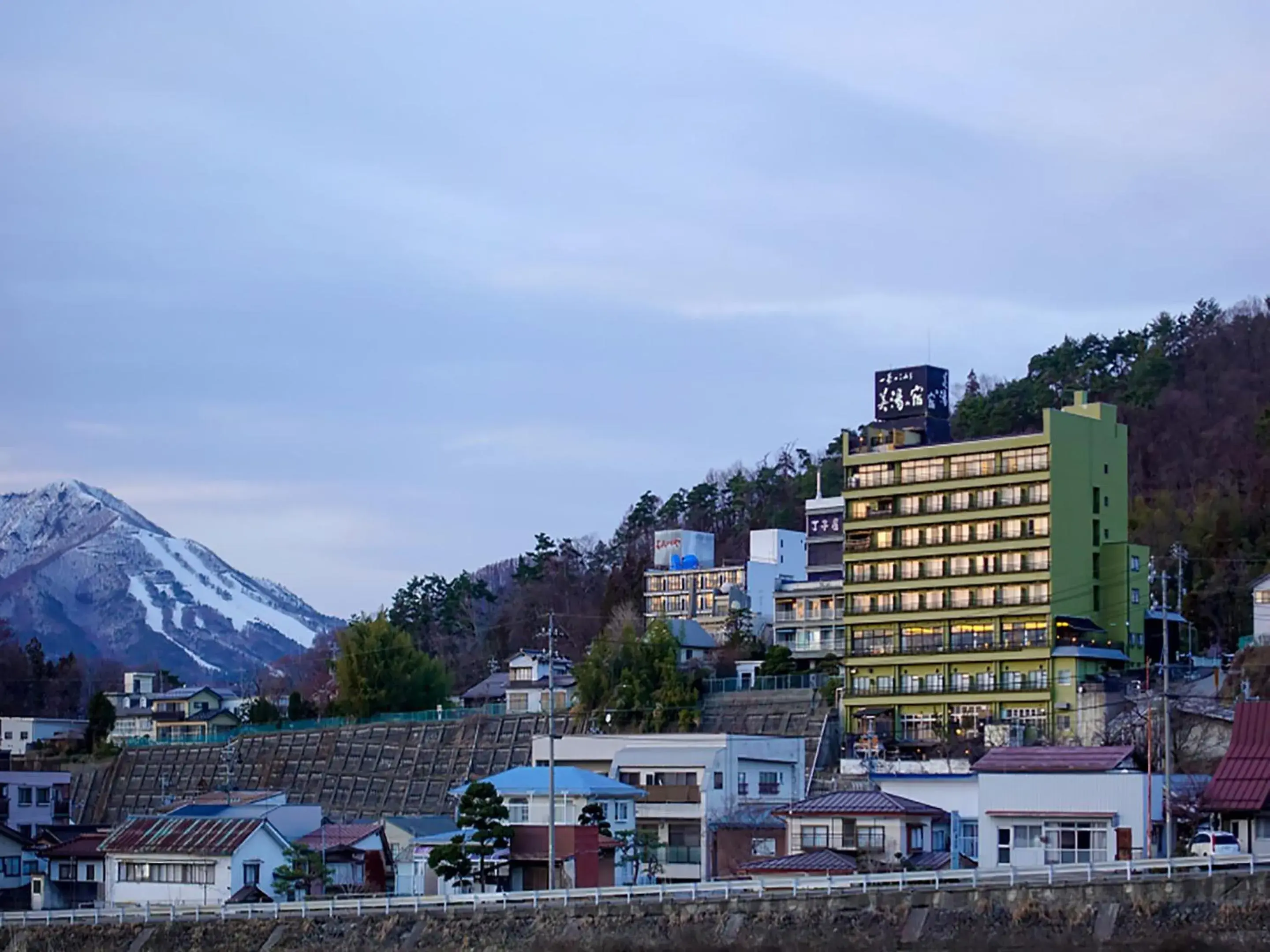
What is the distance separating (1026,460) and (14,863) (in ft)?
120

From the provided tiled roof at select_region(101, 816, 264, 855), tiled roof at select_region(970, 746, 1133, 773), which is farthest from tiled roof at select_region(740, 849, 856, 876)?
tiled roof at select_region(101, 816, 264, 855)

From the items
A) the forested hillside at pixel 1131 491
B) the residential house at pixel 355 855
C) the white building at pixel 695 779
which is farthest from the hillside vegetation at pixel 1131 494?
the residential house at pixel 355 855

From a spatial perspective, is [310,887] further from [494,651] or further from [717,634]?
[494,651]

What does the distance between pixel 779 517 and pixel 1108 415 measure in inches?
1423

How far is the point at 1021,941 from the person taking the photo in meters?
33.0

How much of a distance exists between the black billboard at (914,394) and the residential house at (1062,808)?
1121 inches

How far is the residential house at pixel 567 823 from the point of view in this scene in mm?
45281

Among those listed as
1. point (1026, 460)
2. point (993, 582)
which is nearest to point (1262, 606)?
point (993, 582)

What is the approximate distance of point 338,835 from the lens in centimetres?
5016

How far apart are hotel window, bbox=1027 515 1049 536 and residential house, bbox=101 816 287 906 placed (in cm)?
2827

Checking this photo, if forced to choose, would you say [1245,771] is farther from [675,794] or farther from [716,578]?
[716,578]

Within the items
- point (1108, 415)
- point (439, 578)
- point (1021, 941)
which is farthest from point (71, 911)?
point (439, 578)

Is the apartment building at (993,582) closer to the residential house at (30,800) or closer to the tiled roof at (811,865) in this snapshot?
the tiled roof at (811,865)

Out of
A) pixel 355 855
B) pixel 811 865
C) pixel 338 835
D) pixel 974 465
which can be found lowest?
pixel 355 855
